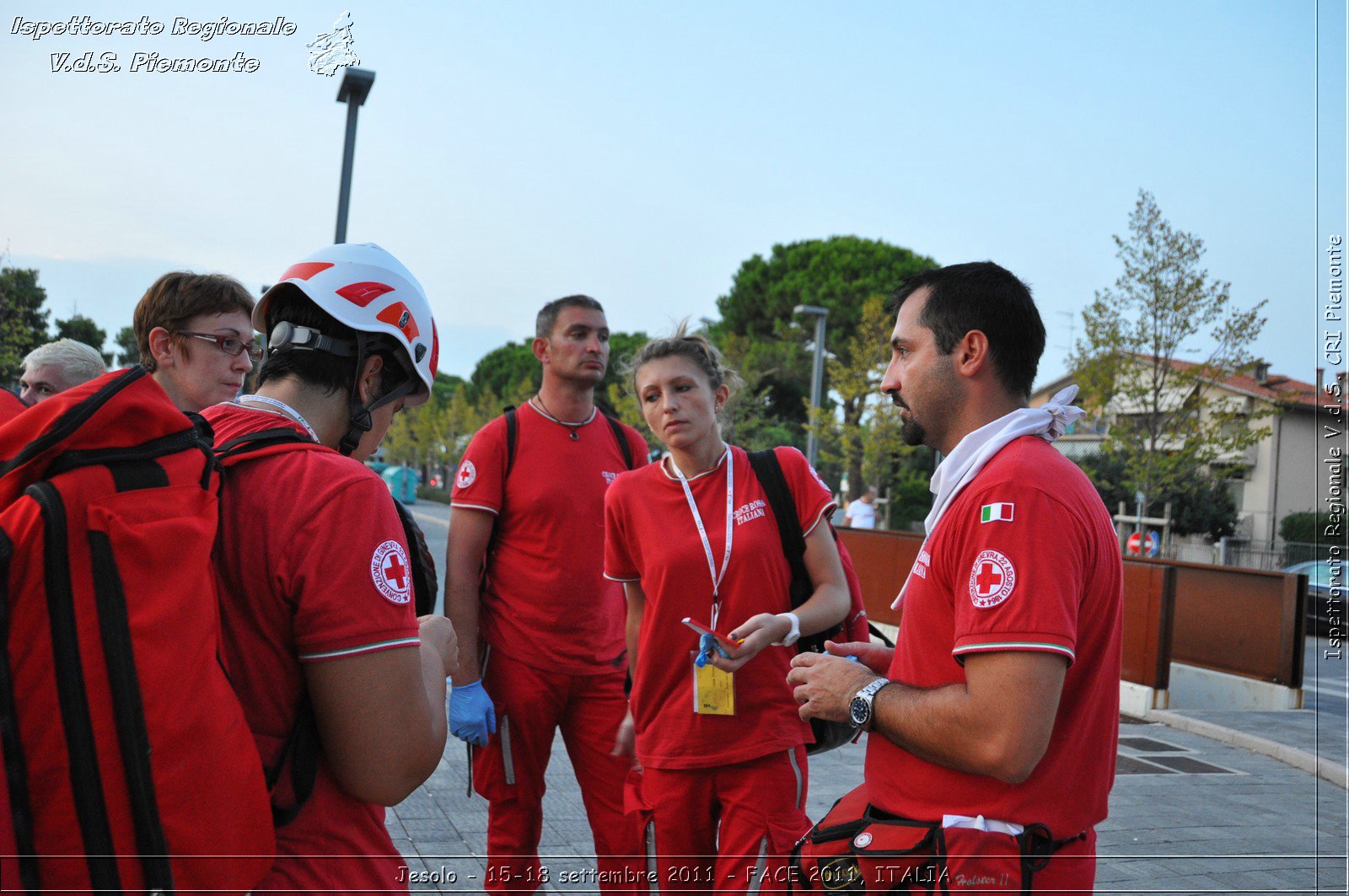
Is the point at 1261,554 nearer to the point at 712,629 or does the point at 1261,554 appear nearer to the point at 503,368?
the point at 712,629

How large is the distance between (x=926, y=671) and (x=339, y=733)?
116cm

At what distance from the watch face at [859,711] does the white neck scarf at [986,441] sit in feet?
0.76

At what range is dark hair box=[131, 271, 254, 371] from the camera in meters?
3.14

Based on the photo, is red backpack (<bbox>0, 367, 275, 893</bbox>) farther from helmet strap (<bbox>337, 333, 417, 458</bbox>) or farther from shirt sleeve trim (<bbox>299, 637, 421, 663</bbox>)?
helmet strap (<bbox>337, 333, 417, 458</bbox>)

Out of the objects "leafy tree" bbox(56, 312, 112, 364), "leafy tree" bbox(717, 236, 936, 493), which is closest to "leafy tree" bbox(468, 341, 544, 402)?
"leafy tree" bbox(717, 236, 936, 493)

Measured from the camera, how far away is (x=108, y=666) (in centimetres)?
131

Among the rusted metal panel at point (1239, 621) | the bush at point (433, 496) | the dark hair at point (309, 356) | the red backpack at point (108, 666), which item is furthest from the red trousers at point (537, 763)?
the bush at point (433, 496)

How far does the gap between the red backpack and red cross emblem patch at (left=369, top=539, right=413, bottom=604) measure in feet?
0.86

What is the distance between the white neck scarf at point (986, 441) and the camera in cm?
213

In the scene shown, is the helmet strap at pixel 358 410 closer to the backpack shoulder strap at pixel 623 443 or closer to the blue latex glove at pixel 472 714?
the blue latex glove at pixel 472 714

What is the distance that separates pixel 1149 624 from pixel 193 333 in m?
9.43

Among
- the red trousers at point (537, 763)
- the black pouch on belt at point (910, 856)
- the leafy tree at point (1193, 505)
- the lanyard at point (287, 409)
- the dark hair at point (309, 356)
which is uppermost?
the leafy tree at point (1193, 505)

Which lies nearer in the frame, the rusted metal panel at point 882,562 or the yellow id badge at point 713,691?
the yellow id badge at point 713,691

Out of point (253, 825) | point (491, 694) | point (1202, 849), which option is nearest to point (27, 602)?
point (253, 825)
